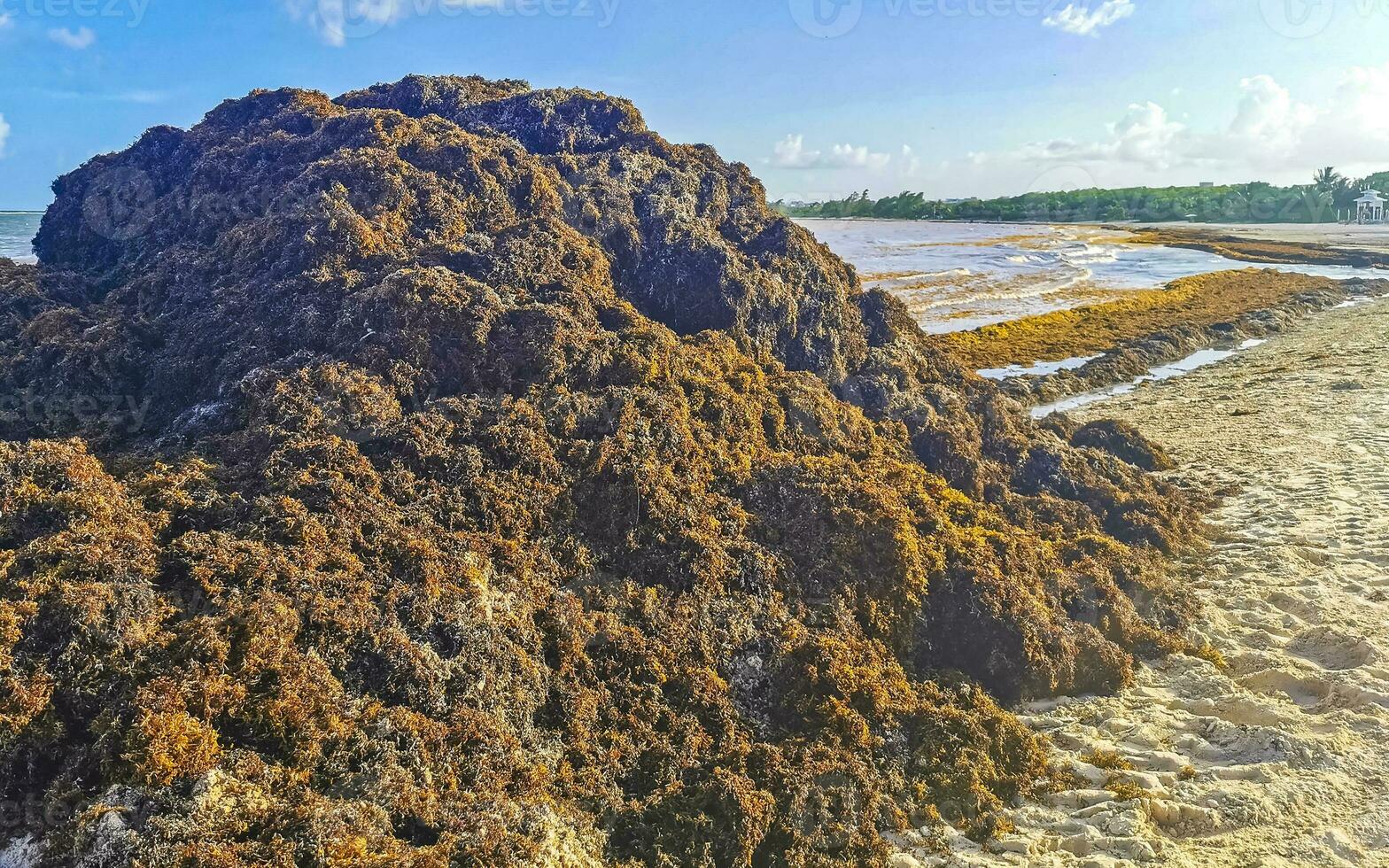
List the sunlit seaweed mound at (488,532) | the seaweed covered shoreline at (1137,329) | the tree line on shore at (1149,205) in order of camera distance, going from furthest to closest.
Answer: the tree line on shore at (1149,205), the seaweed covered shoreline at (1137,329), the sunlit seaweed mound at (488,532)

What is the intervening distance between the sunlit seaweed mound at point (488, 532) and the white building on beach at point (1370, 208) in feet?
301

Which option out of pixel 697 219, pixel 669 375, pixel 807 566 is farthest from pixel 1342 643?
pixel 697 219

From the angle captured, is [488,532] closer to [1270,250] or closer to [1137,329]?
[1137,329]

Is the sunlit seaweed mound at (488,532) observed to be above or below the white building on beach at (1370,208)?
below

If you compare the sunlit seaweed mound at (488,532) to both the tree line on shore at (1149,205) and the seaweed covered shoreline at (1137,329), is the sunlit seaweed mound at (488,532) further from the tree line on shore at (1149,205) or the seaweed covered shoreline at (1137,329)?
the tree line on shore at (1149,205)

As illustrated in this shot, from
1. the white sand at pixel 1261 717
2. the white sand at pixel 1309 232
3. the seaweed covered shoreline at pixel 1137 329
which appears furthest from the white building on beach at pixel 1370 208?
the white sand at pixel 1261 717

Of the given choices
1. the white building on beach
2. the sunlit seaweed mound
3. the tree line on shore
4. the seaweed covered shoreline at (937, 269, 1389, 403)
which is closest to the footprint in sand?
the sunlit seaweed mound

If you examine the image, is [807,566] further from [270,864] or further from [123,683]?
[123,683]

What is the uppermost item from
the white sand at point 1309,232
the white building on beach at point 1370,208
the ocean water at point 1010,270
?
the white building on beach at point 1370,208

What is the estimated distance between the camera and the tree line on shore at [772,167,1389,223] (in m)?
78.5

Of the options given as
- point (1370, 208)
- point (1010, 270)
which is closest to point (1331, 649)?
point (1010, 270)

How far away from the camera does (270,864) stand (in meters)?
2.64

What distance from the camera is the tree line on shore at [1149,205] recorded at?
78500 millimetres

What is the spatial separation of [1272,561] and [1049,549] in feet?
9.13
